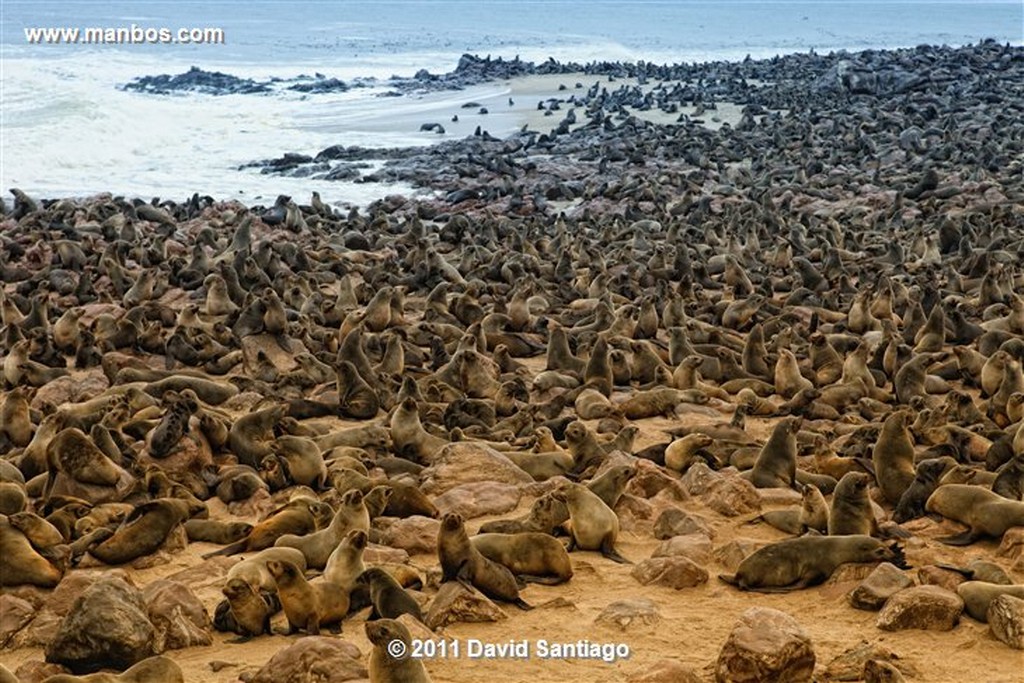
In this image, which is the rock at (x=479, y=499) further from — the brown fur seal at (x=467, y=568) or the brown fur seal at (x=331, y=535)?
the brown fur seal at (x=467, y=568)

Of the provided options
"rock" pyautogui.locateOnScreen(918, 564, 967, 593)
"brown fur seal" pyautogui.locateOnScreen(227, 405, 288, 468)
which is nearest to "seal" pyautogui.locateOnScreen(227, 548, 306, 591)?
"brown fur seal" pyautogui.locateOnScreen(227, 405, 288, 468)

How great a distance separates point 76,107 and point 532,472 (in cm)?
3433

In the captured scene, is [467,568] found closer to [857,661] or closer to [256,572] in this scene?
[256,572]

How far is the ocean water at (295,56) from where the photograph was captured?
3112 cm

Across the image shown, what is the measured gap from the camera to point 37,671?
17.1 feet

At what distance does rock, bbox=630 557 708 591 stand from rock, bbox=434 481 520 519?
1.30 meters

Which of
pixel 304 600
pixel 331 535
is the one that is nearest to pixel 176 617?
pixel 304 600

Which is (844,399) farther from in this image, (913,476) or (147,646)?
(147,646)

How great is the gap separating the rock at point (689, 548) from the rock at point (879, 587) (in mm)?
993

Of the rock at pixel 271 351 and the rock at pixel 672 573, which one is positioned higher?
the rock at pixel 271 351

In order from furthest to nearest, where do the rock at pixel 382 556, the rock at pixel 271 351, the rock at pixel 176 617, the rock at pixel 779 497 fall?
1. the rock at pixel 271 351
2. the rock at pixel 779 497
3. the rock at pixel 382 556
4. the rock at pixel 176 617

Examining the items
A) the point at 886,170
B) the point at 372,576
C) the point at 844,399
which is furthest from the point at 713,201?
the point at 372,576

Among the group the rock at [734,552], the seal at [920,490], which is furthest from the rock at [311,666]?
the seal at [920,490]

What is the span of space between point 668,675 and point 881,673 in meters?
0.90
